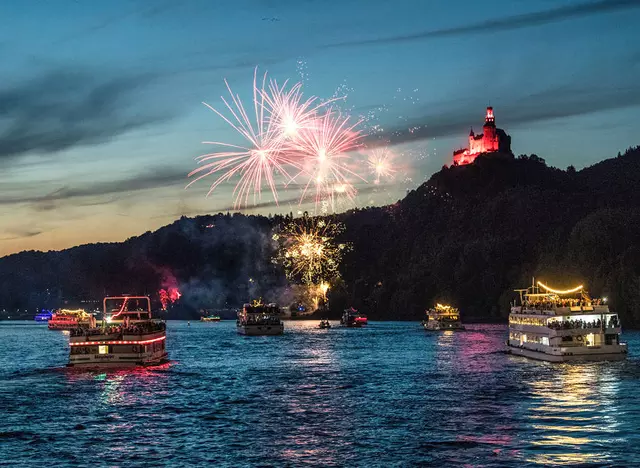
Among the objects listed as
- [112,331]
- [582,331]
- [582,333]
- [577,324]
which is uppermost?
[112,331]

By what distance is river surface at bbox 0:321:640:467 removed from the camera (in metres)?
48.4

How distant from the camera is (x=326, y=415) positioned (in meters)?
63.3

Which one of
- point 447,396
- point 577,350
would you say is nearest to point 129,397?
point 447,396

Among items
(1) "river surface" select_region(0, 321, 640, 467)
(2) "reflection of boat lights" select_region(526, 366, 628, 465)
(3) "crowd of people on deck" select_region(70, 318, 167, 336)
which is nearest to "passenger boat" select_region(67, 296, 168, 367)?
(3) "crowd of people on deck" select_region(70, 318, 167, 336)

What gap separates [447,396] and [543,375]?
18.1 m

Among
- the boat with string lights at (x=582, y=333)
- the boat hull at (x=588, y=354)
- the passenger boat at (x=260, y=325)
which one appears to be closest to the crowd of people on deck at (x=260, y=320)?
the passenger boat at (x=260, y=325)

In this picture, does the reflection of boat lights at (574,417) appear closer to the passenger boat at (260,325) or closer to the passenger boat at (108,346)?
the passenger boat at (108,346)

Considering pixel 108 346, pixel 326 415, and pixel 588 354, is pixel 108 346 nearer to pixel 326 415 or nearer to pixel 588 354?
pixel 326 415

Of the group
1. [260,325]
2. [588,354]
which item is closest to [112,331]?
[588,354]

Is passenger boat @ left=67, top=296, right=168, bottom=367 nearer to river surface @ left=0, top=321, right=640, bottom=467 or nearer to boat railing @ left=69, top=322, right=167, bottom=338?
boat railing @ left=69, top=322, right=167, bottom=338

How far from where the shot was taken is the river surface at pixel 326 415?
4841cm

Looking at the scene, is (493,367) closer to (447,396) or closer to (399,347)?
(447,396)

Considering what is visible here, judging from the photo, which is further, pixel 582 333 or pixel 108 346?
pixel 582 333

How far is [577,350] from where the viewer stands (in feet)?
310
